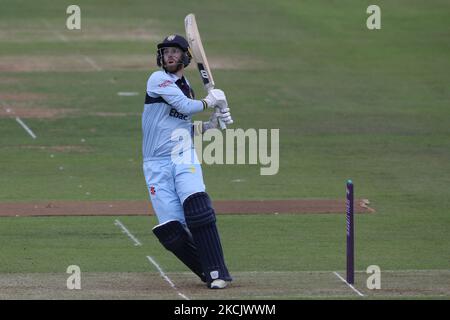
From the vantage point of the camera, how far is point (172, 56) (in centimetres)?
1134

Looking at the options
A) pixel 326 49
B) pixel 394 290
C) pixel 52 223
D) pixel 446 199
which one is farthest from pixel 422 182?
pixel 326 49

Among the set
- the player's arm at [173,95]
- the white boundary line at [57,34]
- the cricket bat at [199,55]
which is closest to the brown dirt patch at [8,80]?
the white boundary line at [57,34]

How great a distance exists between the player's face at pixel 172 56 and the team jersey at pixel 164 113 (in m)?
0.12

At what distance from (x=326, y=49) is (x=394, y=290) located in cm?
2585

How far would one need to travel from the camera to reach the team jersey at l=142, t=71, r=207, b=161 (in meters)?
11.1

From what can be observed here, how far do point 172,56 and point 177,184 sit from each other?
4.26 ft

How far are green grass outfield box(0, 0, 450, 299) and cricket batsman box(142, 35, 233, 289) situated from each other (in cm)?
46

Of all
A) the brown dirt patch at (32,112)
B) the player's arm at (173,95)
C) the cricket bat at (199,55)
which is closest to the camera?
the player's arm at (173,95)

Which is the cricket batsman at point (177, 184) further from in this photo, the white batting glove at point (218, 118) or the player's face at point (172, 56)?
the white batting glove at point (218, 118)

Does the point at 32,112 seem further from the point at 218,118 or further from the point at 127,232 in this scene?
the point at 218,118

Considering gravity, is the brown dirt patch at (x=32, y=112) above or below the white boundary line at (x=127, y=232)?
above

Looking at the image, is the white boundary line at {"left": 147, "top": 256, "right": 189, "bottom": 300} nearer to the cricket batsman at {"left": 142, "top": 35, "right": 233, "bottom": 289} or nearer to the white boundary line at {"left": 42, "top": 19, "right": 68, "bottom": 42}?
the cricket batsman at {"left": 142, "top": 35, "right": 233, "bottom": 289}

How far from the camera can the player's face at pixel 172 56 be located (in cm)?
1134
